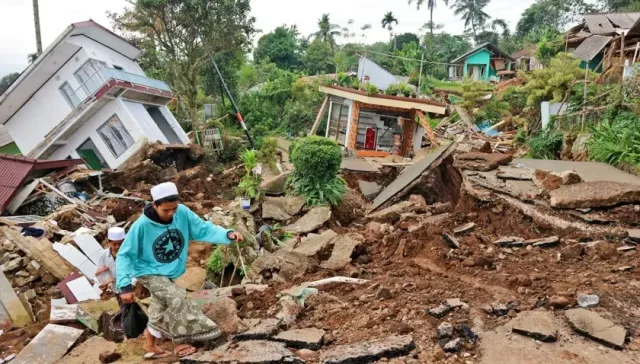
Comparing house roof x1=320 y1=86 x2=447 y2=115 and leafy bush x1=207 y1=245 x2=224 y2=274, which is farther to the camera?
house roof x1=320 y1=86 x2=447 y2=115

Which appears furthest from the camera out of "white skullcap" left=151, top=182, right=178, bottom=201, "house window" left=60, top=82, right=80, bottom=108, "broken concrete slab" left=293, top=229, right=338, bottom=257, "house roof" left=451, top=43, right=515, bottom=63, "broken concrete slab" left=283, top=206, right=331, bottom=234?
"house roof" left=451, top=43, right=515, bottom=63

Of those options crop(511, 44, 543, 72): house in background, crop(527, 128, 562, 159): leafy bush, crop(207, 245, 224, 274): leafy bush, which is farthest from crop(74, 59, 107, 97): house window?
crop(511, 44, 543, 72): house in background

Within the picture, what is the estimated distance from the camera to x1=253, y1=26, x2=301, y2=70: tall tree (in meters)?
42.8

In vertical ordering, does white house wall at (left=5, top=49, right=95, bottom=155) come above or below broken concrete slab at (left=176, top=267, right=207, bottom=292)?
above

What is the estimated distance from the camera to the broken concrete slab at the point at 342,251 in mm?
6474

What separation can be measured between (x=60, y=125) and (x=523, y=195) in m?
16.8

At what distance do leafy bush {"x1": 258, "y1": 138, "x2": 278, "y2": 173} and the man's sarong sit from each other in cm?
1032

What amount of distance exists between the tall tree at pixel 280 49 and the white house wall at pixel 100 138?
86.1 ft

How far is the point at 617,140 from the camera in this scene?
887cm

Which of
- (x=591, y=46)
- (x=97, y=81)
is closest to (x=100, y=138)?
(x=97, y=81)

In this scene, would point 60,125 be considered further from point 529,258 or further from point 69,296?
point 529,258

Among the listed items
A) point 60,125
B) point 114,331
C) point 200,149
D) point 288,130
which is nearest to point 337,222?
point 114,331

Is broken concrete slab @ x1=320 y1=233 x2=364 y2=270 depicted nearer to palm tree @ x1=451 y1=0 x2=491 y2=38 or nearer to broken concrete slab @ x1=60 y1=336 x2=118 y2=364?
broken concrete slab @ x1=60 y1=336 x2=118 y2=364

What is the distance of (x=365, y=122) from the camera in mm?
18484
